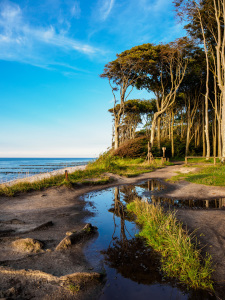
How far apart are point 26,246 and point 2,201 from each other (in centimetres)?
564

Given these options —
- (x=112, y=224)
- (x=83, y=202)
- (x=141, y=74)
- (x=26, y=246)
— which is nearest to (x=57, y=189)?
(x=83, y=202)

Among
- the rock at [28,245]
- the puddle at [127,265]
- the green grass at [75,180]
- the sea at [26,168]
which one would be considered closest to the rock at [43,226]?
the rock at [28,245]

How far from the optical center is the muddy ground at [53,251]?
2936 mm

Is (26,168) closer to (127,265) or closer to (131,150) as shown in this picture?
(131,150)

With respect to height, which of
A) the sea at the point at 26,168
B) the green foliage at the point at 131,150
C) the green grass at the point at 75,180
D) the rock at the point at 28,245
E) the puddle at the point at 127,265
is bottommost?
the sea at the point at 26,168

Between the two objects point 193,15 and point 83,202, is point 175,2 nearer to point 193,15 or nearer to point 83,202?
point 193,15

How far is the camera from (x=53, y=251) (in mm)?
4082

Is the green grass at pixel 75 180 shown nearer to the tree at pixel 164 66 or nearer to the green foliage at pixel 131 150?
the green foliage at pixel 131 150

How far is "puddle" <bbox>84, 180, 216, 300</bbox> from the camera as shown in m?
2.91

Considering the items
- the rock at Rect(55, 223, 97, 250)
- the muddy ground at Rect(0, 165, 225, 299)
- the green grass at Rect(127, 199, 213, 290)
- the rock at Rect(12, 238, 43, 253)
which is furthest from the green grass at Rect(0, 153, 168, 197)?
the green grass at Rect(127, 199, 213, 290)

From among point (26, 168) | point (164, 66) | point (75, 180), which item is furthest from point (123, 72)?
point (26, 168)

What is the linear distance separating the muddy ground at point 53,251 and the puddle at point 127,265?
0.70 ft

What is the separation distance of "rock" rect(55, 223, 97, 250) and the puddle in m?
0.29

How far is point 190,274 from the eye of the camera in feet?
10.2
